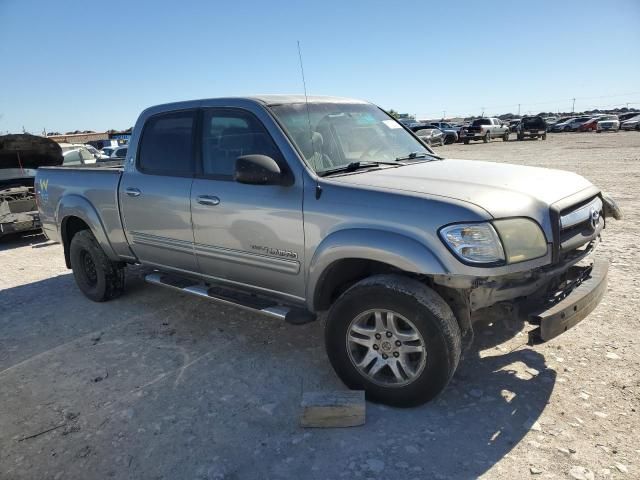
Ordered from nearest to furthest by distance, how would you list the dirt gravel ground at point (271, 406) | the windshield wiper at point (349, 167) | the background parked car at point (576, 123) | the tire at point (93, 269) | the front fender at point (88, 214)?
the dirt gravel ground at point (271, 406) → the windshield wiper at point (349, 167) → the front fender at point (88, 214) → the tire at point (93, 269) → the background parked car at point (576, 123)

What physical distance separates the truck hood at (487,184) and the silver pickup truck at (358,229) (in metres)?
0.01

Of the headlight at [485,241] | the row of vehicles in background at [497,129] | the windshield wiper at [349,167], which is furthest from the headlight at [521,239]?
the row of vehicles in background at [497,129]

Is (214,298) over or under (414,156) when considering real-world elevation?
under

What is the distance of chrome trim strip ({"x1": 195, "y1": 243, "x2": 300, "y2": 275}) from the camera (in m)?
3.53

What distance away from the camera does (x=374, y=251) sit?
298 cm

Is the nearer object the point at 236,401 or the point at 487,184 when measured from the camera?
the point at 487,184

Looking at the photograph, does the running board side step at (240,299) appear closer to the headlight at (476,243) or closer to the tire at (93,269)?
the tire at (93,269)

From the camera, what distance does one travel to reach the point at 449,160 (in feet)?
13.9

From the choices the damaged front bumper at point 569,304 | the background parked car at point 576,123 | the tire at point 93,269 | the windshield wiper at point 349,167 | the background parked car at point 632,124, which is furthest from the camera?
the background parked car at point 576,123

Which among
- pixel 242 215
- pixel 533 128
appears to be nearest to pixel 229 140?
pixel 242 215

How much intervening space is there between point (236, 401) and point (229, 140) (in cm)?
198

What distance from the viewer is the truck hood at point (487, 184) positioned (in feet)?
9.39

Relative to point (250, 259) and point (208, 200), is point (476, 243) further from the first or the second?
point (208, 200)

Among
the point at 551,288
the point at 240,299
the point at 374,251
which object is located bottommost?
the point at 240,299
